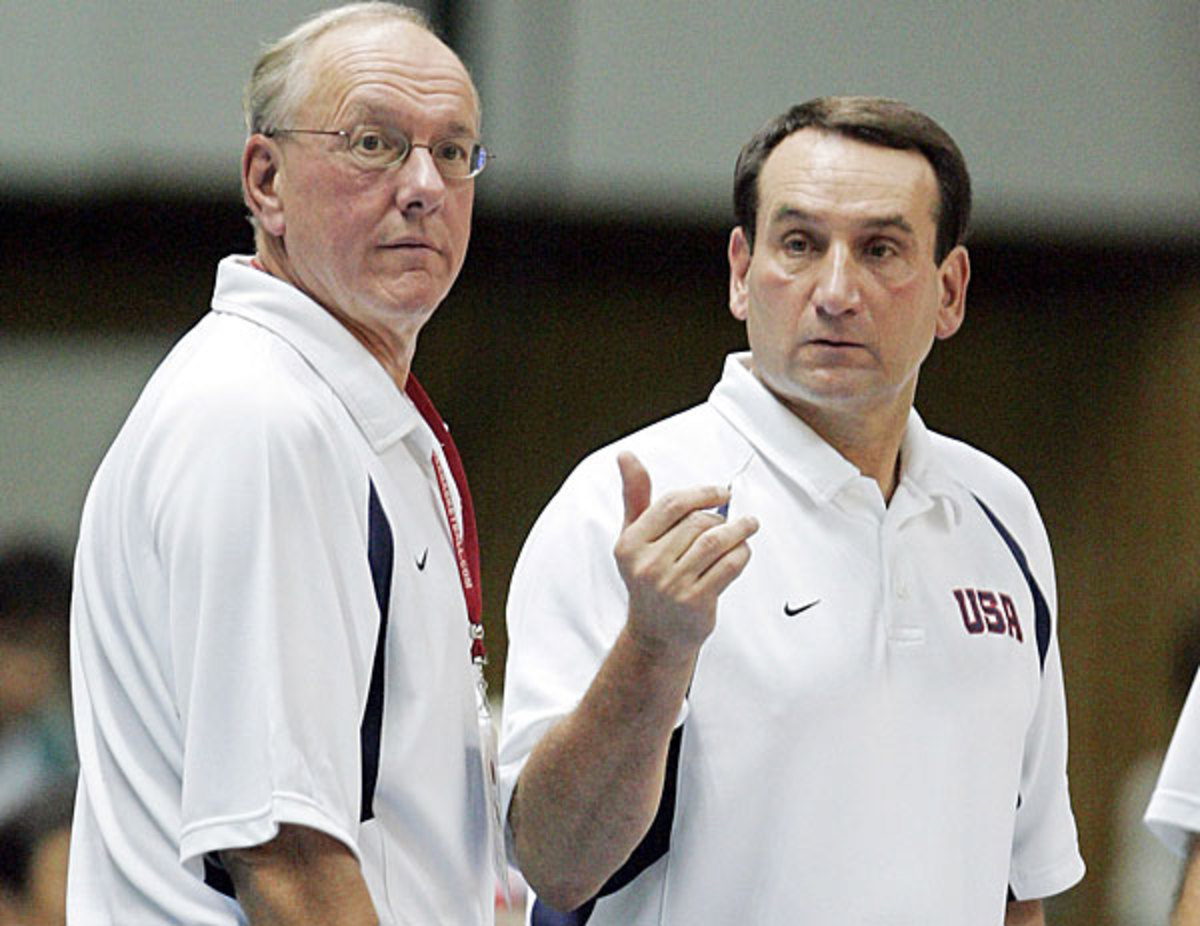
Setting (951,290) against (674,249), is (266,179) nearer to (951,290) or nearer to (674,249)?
(951,290)

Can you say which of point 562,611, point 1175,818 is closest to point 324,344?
point 562,611

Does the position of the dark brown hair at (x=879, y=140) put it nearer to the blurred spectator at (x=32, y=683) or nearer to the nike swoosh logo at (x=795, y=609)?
the nike swoosh logo at (x=795, y=609)

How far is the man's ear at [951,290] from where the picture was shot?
3.38 meters

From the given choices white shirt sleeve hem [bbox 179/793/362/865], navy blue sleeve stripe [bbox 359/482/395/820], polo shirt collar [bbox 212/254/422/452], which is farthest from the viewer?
polo shirt collar [bbox 212/254/422/452]

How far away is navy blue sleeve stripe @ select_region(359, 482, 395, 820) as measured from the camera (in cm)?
253

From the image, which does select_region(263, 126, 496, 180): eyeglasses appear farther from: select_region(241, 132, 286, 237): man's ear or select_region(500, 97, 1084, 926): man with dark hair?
select_region(500, 97, 1084, 926): man with dark hair

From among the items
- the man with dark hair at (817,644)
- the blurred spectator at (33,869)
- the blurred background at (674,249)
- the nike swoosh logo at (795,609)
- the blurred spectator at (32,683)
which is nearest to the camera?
the man with dark hair at (817,644)

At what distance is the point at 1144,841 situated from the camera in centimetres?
748

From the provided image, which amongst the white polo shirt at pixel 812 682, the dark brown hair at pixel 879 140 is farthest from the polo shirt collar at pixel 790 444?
the dark brown hair at pixel 879 140

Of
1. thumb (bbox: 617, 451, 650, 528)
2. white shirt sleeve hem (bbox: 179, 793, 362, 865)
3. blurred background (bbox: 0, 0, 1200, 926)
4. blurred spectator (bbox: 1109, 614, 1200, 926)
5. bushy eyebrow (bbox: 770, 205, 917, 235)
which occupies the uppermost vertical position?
bushy eyebrow (bbox: 770, 205, 917, 235)

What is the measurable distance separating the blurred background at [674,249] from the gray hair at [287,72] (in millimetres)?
3495

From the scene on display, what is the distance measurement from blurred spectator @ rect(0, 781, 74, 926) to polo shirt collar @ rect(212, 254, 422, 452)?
2.57m

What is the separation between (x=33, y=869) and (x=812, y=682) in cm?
255

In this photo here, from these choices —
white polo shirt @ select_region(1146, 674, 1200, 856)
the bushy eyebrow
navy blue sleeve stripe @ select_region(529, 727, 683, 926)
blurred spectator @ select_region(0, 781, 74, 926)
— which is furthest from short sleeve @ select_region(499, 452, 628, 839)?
blurred spectator @ select_region(0, 781, 74, 926)
